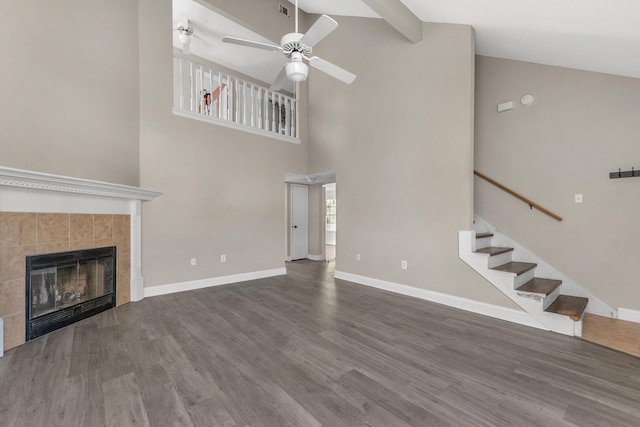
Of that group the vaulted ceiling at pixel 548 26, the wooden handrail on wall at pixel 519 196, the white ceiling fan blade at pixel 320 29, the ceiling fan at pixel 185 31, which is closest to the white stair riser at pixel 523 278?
the wooden handrail on wall at pixel 519 196

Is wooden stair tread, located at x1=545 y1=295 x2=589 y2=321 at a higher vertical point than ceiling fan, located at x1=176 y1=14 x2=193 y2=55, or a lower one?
lower

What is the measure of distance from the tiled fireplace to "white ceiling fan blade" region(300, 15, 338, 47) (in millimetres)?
2616

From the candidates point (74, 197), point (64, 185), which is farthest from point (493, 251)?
point (74, 197)

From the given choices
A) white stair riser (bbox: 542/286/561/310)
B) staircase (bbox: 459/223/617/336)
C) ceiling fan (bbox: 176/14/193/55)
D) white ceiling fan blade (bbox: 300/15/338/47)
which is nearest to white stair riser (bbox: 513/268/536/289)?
staircase (bbox: 459/223/617/336)

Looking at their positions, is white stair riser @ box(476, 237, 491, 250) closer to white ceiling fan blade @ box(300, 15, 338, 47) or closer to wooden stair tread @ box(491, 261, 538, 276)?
wooden stair tread @ box(491, 261, 538, 276)

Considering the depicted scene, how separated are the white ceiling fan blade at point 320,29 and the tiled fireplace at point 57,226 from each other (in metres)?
2.62

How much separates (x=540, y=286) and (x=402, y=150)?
7.80ft

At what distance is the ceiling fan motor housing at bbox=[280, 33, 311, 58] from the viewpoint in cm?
257

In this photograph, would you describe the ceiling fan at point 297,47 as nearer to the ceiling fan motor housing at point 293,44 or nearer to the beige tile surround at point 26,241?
the ceiling fan motor housing at point 293,44

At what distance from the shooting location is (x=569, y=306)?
9.16ft

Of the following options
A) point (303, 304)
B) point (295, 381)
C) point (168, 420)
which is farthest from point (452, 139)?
point (168, 420)

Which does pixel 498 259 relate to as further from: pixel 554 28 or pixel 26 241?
pixel 26 241

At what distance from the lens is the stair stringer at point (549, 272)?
3.08m

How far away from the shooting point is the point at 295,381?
1859 mm
